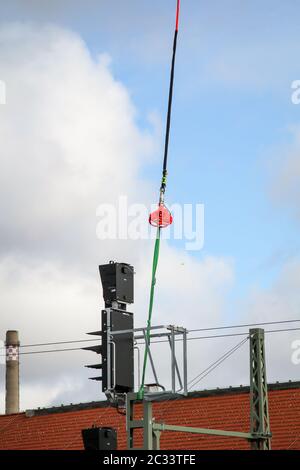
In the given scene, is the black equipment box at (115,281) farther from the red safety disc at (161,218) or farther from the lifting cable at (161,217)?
the red safety disc at (161,218)

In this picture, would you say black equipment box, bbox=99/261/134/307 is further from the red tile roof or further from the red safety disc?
the red tile roof

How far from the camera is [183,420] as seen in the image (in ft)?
109

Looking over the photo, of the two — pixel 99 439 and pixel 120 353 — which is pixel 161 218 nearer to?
pixel 120 353

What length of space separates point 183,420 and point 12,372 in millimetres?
23051

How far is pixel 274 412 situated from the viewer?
3195 cm

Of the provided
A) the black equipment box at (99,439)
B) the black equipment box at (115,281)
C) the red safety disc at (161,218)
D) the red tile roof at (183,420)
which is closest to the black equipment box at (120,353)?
the black equipment box at (115,281)

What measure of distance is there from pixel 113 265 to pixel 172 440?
55.1ft

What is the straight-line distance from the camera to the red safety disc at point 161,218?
48.4ft

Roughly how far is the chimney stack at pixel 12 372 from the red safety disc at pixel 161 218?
40.0 metres

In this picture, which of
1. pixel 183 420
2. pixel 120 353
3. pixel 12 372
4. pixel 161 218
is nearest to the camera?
pixel 161 218

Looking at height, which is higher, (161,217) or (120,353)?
(161,217)

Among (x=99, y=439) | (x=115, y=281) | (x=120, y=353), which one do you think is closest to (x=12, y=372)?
(x=99, y=439)

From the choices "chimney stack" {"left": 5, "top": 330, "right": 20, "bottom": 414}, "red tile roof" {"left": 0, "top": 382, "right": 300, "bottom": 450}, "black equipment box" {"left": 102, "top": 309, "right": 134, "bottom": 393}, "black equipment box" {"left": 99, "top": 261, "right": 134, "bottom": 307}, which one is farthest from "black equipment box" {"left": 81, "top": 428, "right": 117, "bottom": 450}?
"chimney stack" {"left": 5, "top": 330, "right": 20, "bottom": 414}
